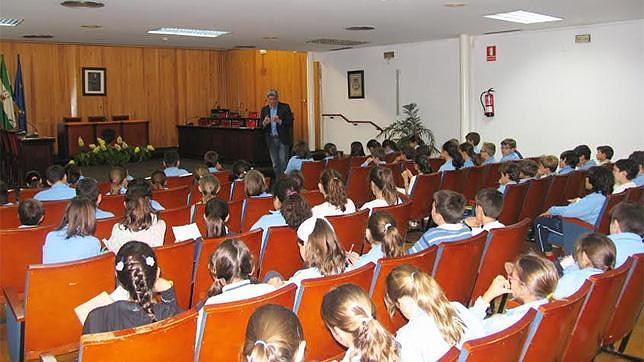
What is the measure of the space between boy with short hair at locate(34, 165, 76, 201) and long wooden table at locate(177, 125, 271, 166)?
25.2 feet

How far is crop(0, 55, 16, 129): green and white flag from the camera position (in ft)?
39.8

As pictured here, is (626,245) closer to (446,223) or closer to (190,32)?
(446,223)

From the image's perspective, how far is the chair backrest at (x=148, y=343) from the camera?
2.15m

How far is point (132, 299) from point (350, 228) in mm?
2217

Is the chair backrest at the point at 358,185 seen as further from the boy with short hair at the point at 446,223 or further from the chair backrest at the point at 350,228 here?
the boy with short hair at the point at 446,223

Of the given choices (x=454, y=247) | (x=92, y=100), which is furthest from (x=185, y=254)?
(x=92, y=100)

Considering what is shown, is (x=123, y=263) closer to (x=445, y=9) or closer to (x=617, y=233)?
(x=617, y=233)

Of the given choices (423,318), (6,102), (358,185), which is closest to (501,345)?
(423,318)

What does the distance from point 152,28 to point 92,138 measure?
20.4ft

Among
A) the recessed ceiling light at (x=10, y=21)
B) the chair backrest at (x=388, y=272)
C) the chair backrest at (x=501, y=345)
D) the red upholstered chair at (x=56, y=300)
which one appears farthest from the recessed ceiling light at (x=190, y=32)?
the chair backrest at (x=501, y=345)

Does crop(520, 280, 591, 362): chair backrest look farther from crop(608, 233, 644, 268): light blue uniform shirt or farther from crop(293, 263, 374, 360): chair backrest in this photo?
crop(608, 233, 644, 268): light blue uniform shirt

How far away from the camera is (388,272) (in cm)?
323

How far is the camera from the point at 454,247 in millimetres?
3557

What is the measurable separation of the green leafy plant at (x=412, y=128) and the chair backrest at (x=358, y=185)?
4493 mm
